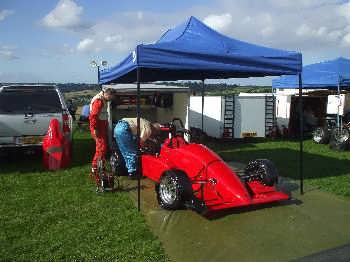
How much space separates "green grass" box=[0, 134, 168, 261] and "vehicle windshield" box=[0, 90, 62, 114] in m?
1.90

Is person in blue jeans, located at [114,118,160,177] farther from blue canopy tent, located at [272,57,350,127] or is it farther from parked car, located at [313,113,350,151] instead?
blue canopy tent, located at [272,57,350,127]

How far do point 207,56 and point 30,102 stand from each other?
5527 millimetres

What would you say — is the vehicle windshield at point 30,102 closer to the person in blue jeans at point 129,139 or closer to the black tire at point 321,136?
the person in blue jeans at point 129,139

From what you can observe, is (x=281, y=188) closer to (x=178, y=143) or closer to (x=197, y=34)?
(x=178, y=143)

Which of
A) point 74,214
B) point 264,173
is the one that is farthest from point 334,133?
point 74,214

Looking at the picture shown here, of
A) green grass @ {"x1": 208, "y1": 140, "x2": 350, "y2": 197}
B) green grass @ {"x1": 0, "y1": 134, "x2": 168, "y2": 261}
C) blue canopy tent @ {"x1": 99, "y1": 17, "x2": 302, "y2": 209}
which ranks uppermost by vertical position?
blue canopy tent @ {"x1": 99, "y1": 17, "x2": 302, "y2": 209}

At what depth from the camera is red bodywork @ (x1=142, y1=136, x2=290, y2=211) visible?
599cm

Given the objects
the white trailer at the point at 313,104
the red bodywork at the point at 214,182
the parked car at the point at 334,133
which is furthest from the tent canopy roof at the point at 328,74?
the red bodywork at the point at 214,182

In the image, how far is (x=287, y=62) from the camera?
7.07 metres

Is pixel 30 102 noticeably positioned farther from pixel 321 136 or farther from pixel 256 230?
pixel 321 136

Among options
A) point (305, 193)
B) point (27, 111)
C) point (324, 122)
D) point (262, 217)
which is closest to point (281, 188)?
point (305, 193)

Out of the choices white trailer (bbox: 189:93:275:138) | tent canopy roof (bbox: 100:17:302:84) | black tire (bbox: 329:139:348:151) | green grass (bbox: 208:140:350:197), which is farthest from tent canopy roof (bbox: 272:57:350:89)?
tent canopy roof (bbox: 100:17:302:84)

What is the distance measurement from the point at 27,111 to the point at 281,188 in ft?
20.7

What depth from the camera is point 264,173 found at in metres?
6.74
